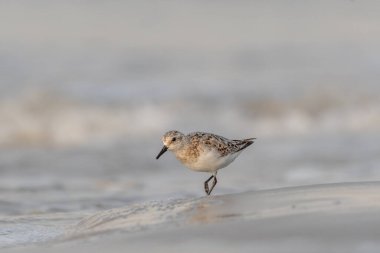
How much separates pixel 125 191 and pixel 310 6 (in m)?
17.3

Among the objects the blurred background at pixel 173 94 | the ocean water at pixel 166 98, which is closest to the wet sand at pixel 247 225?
the ocean water at pixel 166 98

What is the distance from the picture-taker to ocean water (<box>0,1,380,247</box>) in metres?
11.0

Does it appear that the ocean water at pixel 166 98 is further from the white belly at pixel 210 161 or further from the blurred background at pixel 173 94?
the white belly at pixel 210 161

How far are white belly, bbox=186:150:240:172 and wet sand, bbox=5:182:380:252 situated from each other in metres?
1.10

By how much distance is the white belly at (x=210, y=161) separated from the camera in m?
8.04

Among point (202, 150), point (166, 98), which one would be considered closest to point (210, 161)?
point (202, 150)

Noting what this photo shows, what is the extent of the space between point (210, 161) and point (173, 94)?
32.1ft

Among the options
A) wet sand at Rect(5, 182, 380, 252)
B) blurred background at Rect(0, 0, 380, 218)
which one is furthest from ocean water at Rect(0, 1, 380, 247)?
wet sand at Rect(5, 182, 380, 252)

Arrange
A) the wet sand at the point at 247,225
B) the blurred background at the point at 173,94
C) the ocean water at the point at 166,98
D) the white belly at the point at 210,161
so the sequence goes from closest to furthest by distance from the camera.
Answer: the wet sand at the point at 247,225
the white belly at the point at 210,161
the ocean water at the point at 166,98
the blurred background at the point at 173,94

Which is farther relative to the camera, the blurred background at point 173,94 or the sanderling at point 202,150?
the blurred background at point 173,94

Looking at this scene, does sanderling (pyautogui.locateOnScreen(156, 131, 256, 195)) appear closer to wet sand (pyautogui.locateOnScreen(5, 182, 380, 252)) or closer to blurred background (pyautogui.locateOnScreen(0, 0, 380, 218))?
wet sand (pyautogui.locateOnScreen(5, 182, 380, 252))

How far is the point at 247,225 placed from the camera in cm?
566

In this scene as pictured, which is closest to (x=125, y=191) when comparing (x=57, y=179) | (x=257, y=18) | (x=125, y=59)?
(x=57, y=179)

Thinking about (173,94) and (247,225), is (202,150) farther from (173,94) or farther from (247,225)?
(173,94)
